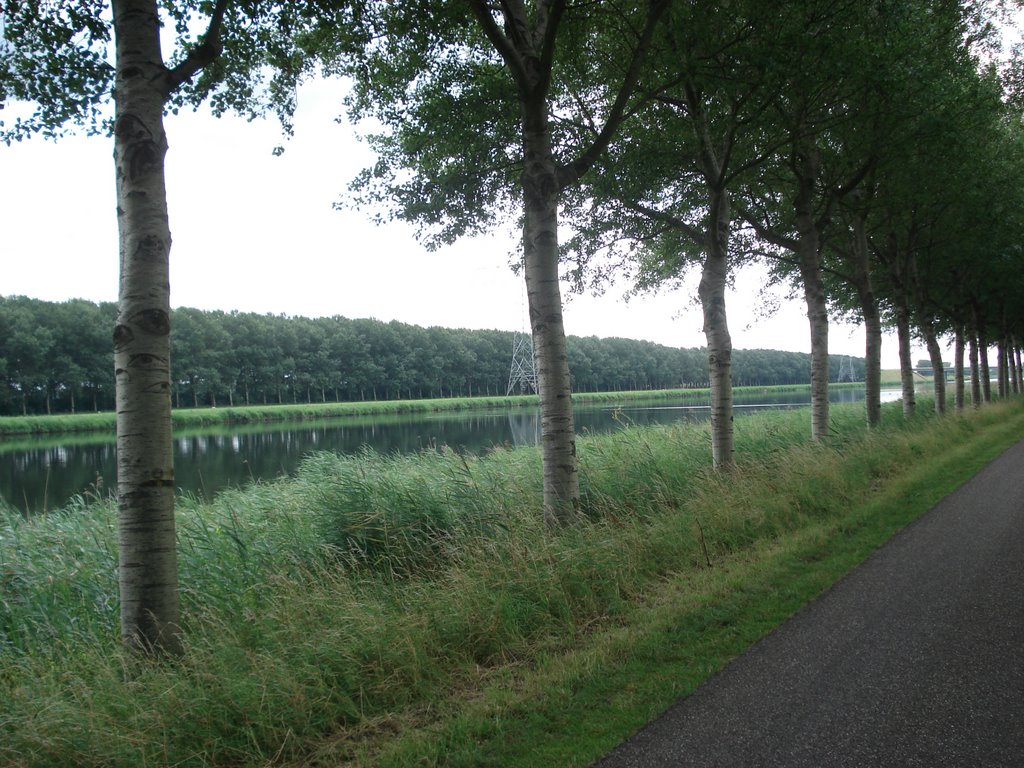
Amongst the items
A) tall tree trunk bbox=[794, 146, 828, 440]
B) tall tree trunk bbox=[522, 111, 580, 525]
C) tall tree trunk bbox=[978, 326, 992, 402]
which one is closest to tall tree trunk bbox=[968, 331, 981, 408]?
tall tree trunk bbox=[978, 326, 992, 402]

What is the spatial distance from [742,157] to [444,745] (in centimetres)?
1139

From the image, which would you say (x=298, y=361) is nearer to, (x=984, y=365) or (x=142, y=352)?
(x=984, y=365)

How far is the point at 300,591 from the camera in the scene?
18.0 ft

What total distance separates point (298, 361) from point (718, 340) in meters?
70.4

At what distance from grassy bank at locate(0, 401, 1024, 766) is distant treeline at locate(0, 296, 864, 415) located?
119 feet

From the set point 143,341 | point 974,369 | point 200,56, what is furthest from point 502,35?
point 974,369

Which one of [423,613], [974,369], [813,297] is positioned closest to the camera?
[423,613]

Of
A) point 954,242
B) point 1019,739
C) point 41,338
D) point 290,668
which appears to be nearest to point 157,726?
point 290,668

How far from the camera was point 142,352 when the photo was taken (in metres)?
4.41

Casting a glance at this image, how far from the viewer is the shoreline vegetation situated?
134 ft

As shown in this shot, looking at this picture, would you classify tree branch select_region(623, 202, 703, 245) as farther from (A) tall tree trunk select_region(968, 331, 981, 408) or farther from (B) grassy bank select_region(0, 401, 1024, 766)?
(A) tall tree trunk select_region(968, 331, 981, 408)

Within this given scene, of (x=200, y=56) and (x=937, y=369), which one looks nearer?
(x=200, y=56)

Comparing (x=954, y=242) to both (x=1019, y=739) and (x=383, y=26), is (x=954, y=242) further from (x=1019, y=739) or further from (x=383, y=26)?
(x=1019, y=739)

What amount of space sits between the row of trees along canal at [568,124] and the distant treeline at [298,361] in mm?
34124
